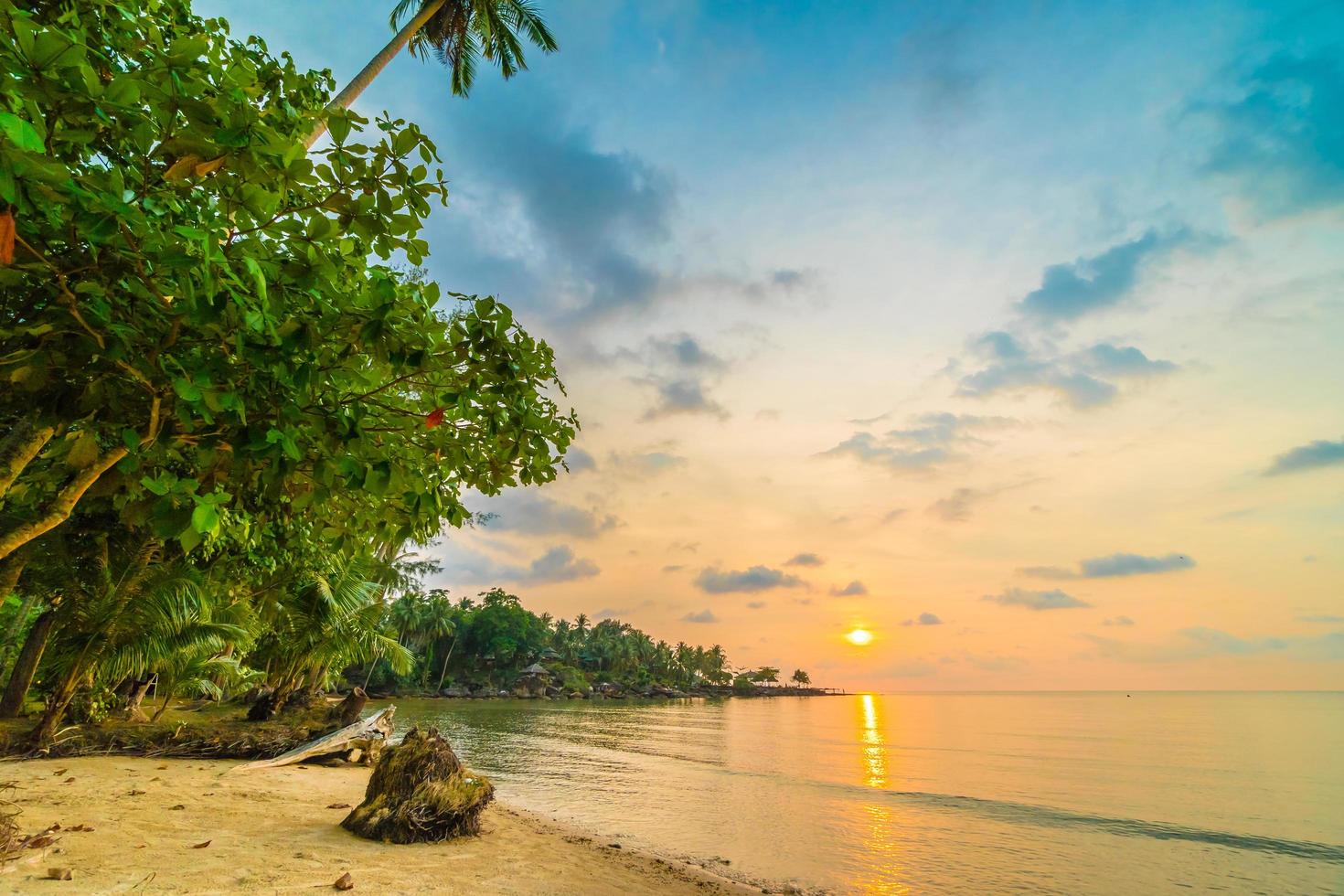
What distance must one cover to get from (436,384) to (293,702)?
20.3 meters

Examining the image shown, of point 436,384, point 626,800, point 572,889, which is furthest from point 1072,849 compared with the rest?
point 436,384

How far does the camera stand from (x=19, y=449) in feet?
11.1

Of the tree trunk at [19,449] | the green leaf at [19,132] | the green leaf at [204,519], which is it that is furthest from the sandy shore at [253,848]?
the green leaf at [19,132]

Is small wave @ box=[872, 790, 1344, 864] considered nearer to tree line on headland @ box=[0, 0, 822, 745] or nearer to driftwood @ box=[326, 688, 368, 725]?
driftwood @ box=[326, 688, 368, 725]

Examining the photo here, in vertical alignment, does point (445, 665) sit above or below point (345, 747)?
above

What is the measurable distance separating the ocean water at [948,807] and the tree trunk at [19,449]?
32.3 ft

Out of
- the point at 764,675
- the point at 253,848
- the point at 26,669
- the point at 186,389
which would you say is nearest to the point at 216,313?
the point at 186,389

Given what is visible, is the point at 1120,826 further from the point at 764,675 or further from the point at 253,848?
the point at 764,675

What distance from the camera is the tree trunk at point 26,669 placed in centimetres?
1099

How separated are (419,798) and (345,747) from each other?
752 centimetres

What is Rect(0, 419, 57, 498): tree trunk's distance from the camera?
3303 millimetres

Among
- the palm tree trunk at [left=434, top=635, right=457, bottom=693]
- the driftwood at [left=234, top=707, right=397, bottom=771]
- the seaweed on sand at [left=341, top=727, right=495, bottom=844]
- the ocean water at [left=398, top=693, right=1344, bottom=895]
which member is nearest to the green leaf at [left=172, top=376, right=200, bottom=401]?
the seaweed on sand at [left=341, top=727, right=495, bottom=844]

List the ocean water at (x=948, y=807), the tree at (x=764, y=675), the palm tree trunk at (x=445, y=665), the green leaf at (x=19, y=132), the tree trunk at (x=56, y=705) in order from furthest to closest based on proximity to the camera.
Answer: the tree at (x=764, y=675) < the palm tree trunk at (x=445, y=665) < the ocean water at (x=948, y=807) < the tree trunk at (x=56, y=705) < the green leaf at (x=19, y=132)

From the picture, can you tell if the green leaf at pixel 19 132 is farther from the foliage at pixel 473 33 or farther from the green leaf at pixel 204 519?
the foliage at pixel 473 33
